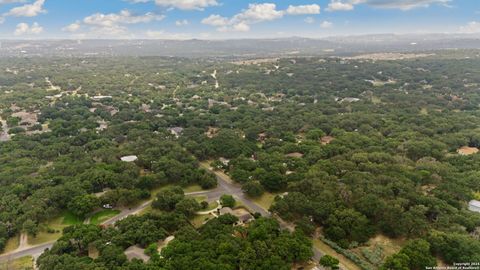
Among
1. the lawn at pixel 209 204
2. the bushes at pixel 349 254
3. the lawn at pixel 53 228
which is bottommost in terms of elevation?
the lawn at pixel 53 228

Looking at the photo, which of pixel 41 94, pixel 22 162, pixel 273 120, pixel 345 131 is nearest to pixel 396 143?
pixel 345 131

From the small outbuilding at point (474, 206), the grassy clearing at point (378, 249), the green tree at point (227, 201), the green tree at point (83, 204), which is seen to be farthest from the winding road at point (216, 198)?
the small outbuilding at point (474, 206)

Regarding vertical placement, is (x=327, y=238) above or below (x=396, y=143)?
below

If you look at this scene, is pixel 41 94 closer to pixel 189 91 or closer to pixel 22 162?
pixel 189 91

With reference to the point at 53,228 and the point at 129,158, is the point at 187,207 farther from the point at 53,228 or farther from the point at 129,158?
the point at 129,158

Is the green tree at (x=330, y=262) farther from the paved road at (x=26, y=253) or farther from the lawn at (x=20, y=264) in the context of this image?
the paved road at (x=26, y=253)
